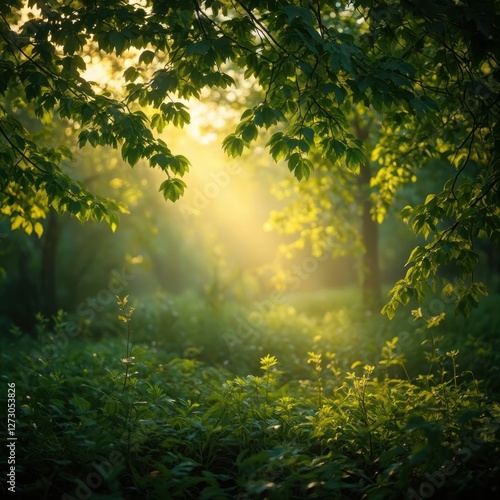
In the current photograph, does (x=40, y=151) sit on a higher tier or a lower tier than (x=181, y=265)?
lower

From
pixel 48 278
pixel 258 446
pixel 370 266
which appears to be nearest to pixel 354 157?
pixel 258 446

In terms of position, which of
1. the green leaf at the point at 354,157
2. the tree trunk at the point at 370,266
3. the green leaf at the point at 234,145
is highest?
the tree trunk at the point at 370,266

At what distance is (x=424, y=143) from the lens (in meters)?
6.41

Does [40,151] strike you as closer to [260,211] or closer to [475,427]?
[475,427]

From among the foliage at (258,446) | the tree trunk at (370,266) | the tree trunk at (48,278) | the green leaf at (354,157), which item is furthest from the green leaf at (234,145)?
the tree trunk at (48,278)

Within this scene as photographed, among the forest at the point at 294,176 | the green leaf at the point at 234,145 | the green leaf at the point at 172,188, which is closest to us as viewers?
the forest at the point at 294,176

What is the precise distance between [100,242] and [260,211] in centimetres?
1967

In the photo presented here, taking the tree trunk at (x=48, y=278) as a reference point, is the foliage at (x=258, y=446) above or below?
below

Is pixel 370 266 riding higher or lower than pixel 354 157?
higher

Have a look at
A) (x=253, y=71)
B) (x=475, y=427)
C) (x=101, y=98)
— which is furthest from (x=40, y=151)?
(x=475, y=427)

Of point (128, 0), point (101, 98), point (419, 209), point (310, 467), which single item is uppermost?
point (128, 0)

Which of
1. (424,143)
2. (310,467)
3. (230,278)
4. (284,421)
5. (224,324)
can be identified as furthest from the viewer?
(230,278)

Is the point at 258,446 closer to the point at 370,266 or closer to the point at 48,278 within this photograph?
the point at 370,266

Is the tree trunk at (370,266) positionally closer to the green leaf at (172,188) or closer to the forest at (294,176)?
the forest at (294,176)
